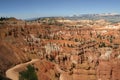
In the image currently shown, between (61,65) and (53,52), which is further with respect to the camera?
(53,52)

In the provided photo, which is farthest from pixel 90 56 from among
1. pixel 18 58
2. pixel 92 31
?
pixel 92 31

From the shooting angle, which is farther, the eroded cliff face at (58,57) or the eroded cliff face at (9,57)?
the eroded cliff face at (58,57)

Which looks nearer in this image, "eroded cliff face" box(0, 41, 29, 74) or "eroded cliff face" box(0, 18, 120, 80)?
"eroded cliff face" box(0, 41, 29, 74)

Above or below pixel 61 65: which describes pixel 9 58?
above

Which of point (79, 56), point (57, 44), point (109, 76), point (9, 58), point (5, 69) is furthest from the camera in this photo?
point (57, 44)

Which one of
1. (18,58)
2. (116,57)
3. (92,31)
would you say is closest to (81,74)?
(116,57)

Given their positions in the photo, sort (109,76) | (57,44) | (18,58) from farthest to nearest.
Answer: (57,44), (109,76), (18,58)

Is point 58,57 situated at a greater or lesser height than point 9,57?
lesser

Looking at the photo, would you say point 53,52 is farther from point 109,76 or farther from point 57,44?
point 109,76

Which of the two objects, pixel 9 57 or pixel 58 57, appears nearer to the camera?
pixel 9 57
